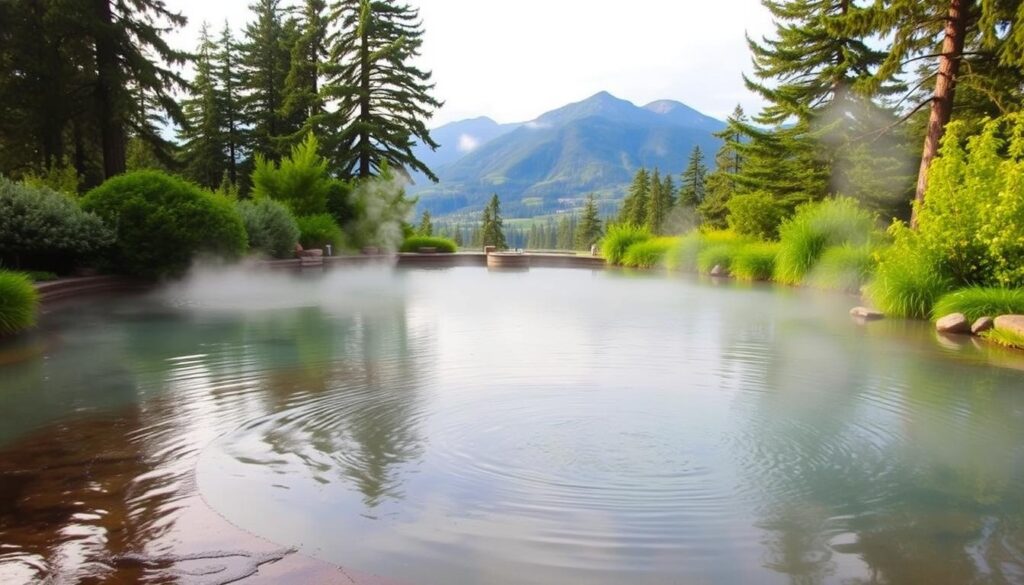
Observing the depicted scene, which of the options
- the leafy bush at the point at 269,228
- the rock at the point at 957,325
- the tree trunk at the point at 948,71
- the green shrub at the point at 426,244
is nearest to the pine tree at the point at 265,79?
the green shrub at the point at 426,244

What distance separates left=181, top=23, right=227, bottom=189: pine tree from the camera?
31891 millimetres

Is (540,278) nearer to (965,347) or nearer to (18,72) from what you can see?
(965,347)

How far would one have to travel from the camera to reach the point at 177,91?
20219 millimetres

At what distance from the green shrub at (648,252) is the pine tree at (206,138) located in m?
20.8

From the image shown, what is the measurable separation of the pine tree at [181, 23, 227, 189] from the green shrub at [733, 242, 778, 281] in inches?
982

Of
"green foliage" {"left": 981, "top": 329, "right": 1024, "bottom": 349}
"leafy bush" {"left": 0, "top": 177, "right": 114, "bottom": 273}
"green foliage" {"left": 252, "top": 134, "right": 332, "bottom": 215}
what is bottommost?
"green foliage" {"left": 981, "top": 329, "right": 1024, "bottom": 349}

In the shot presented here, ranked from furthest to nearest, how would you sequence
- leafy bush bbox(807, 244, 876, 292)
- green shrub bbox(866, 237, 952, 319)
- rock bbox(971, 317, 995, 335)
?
leafy bush bbox(807, 244, 876, 292) < green shrub bbox(866, 237, 952, 319) < rock bbox(971, 317, 995, 335)

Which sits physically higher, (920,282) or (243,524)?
(920,282)

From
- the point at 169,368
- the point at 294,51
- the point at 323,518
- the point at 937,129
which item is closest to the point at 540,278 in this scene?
the point at 937,129

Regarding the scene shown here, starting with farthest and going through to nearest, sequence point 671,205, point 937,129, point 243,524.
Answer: point 671,205 → point 937,129 → point 243,524

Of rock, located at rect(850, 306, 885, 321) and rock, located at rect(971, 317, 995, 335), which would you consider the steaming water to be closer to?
rock, located at rect(971, 317, 995, 335)

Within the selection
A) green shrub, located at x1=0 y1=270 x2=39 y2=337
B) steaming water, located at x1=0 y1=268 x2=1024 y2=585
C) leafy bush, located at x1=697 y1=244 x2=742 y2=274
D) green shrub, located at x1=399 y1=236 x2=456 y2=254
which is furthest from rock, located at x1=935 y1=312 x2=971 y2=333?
green shrub, located at x1=399 y1=236 x2=456 y2=254

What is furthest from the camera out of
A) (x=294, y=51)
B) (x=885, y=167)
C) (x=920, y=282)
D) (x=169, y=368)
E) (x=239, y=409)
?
(x=294, y=51)

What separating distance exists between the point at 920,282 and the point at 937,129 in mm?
4269
